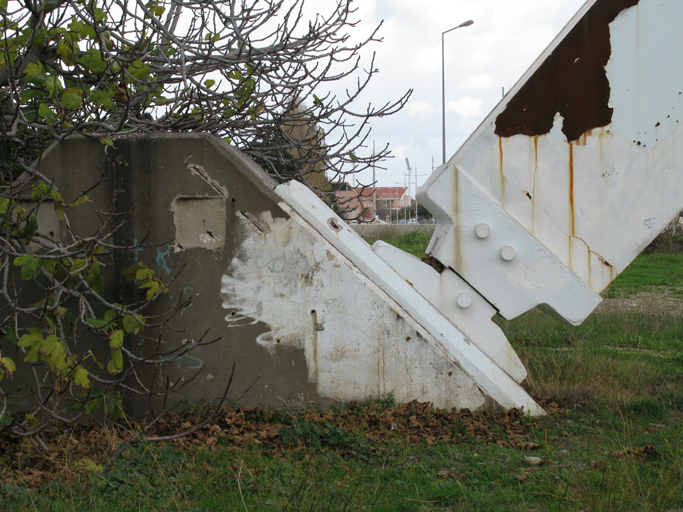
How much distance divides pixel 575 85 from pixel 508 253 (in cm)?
127

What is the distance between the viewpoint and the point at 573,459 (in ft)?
9.82

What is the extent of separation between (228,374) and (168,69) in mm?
2364

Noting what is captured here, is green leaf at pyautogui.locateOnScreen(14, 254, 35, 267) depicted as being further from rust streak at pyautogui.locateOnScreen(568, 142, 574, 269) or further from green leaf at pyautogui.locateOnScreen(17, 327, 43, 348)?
rust streak at pyautogui.locateOnScreen(568, 142, 574, 269)

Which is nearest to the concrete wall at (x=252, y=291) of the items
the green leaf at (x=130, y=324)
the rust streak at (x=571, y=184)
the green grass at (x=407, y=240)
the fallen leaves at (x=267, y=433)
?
the fallen leaves at (x=267, y=433)

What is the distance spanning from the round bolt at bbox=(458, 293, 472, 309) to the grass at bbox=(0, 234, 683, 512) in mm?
758

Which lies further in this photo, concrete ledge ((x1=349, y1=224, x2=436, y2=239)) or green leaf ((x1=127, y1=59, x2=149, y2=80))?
concrete ledge ((x1=349, y1=224, x2=436, y2=239))

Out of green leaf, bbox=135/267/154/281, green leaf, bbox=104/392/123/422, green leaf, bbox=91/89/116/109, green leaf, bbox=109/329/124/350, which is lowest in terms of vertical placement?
green leaf, bbox=104/392/123/422

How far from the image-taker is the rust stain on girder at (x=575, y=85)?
4.04m

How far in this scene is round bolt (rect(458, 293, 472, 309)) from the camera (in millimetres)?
4191

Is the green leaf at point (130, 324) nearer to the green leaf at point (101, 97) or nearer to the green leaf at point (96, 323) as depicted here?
the green leaf at point (96, 323)

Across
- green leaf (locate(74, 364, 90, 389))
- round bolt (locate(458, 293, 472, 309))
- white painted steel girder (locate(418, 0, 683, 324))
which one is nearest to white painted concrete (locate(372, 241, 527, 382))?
round bolt (locate(458, 293, 472, 309))

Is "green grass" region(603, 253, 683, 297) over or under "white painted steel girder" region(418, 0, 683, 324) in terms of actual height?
under

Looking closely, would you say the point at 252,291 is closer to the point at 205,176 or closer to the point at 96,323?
the point at 205,176

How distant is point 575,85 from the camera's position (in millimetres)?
4070
